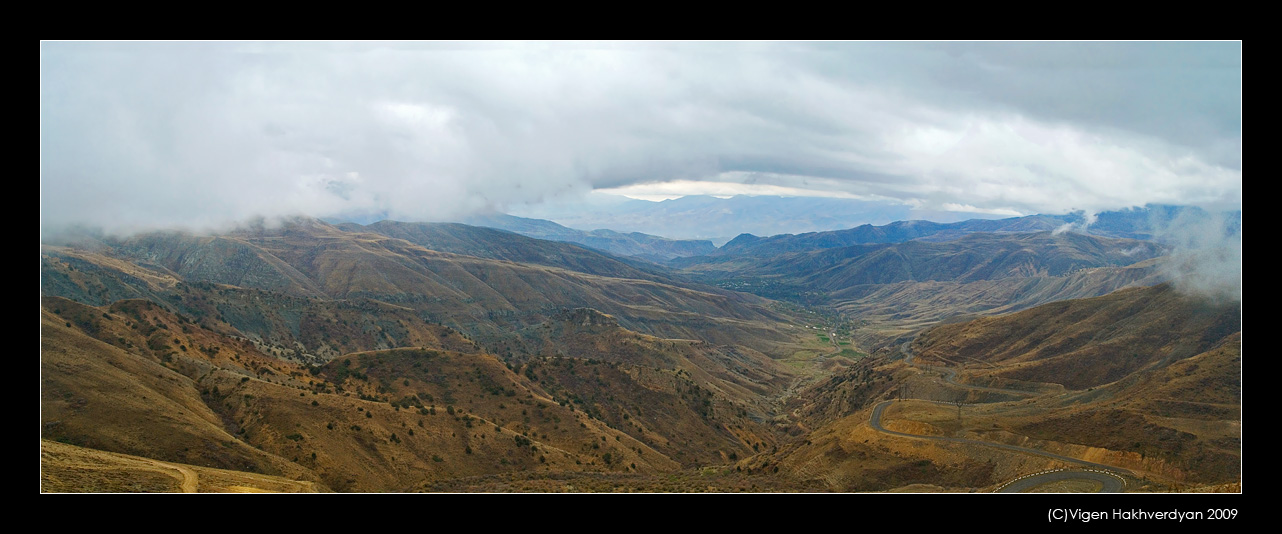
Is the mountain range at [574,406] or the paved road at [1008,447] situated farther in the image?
the paved road at [1008,447]

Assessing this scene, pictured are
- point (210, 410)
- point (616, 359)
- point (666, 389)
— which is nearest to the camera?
point (210, 410)

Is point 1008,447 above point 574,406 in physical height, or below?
above

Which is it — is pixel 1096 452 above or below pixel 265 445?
below

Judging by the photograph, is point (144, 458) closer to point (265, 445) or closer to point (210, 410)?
point (265, 445)

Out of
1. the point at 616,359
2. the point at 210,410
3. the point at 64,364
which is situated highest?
the point at 64,364

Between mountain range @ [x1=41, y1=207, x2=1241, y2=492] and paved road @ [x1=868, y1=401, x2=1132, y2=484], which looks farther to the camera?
paved road @ [x1=868, y1=401, x2=1132, y2=484]

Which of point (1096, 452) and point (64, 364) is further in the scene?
point (1096, 452)

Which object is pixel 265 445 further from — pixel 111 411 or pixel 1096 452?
pixel 1096 452

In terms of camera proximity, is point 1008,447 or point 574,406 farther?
point 574,406
